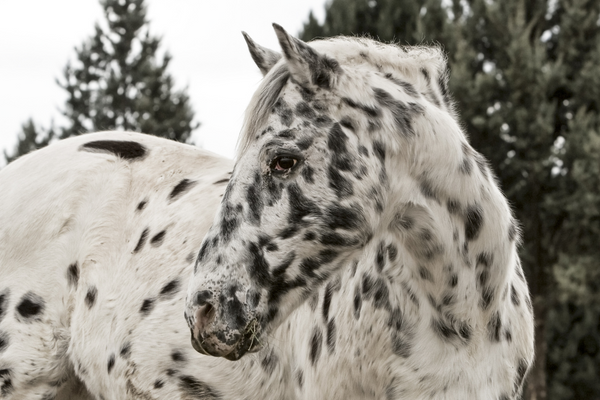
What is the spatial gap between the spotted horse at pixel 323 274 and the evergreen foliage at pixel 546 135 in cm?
1217

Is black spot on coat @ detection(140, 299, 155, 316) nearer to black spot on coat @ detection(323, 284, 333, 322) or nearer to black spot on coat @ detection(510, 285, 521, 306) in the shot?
black spot on coat @ detection(323, 284, 333, 322)

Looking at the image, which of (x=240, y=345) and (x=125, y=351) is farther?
(x=125, y=351)

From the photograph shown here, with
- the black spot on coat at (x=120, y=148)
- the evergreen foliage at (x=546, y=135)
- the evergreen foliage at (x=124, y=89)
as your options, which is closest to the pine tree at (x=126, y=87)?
the evergreen foliage at (x=124, y=89)

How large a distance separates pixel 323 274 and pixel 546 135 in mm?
13563

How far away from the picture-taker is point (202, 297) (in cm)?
258

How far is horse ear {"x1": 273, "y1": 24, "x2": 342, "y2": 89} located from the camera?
2.69m

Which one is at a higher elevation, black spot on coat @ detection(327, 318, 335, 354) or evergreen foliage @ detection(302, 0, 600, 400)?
black spot on coat @ detection(327, 318, 335, 354)

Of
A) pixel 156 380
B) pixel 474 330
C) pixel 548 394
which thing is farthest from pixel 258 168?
pixel 548 394

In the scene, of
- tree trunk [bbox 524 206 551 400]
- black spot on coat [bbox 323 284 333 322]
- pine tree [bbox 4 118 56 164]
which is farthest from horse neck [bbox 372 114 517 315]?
pine tree [bbox 4 118 56 164]

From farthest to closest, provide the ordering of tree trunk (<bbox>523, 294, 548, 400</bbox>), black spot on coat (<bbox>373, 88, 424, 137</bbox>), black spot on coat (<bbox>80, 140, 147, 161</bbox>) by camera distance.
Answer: tree trunk (<bbox>523, 294, 548, 400</bbox>) < black spot on coat (<bbox>80, 140, 147, 161</bbox>) < black spot on coat (<bbox>373, 88, 424, 137</bbox>)

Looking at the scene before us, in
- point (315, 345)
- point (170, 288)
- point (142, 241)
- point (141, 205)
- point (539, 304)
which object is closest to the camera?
point (315, 345)

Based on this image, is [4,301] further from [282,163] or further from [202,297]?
[282,163]

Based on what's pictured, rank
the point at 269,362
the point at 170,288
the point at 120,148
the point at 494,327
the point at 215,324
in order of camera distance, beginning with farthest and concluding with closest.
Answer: the point at 120,148 < the point at 170,288 < the point at 269,362 < the point at 494,327 < the point at 215,324

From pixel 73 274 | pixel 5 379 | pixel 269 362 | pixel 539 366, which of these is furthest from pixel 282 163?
pixel 539 366
